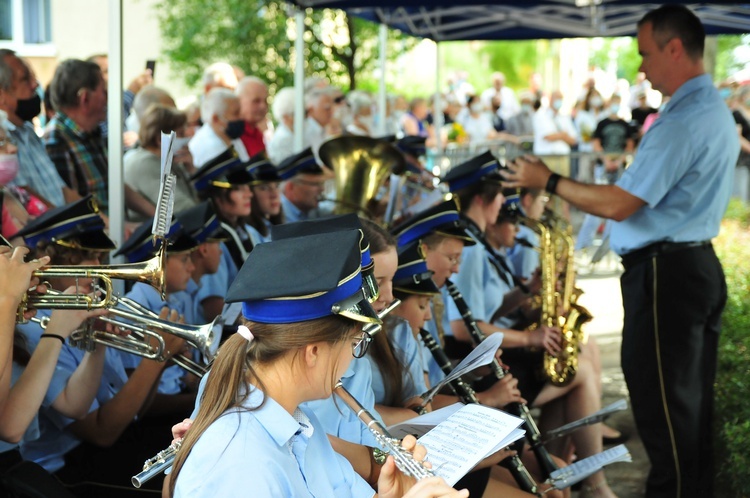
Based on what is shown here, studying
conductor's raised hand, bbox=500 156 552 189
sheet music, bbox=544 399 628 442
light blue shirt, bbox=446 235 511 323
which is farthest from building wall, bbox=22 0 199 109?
sheet music, bbox=544 399 628 442

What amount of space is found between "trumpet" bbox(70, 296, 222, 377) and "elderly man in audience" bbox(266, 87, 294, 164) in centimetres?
555

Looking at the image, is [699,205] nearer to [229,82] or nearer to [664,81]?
[664,81]

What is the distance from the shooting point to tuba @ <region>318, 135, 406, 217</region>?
20.4 feet

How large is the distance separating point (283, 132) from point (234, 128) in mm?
1895

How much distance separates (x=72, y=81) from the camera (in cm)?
567

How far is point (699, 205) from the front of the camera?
4.61 meters

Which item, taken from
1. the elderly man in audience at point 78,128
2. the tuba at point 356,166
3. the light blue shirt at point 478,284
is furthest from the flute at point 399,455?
the tuba at point 356,166

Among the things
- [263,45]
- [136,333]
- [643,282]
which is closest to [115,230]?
[136,333]

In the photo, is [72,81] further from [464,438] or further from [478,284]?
[464,438]

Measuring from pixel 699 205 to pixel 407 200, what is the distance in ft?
8.49

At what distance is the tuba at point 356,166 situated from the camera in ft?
20.4

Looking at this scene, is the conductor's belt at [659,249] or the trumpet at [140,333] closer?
the trumpet at [140,333]

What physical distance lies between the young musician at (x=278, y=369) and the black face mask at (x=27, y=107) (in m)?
3.40

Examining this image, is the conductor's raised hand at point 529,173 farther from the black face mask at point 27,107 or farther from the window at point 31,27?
the window at point 31,27
